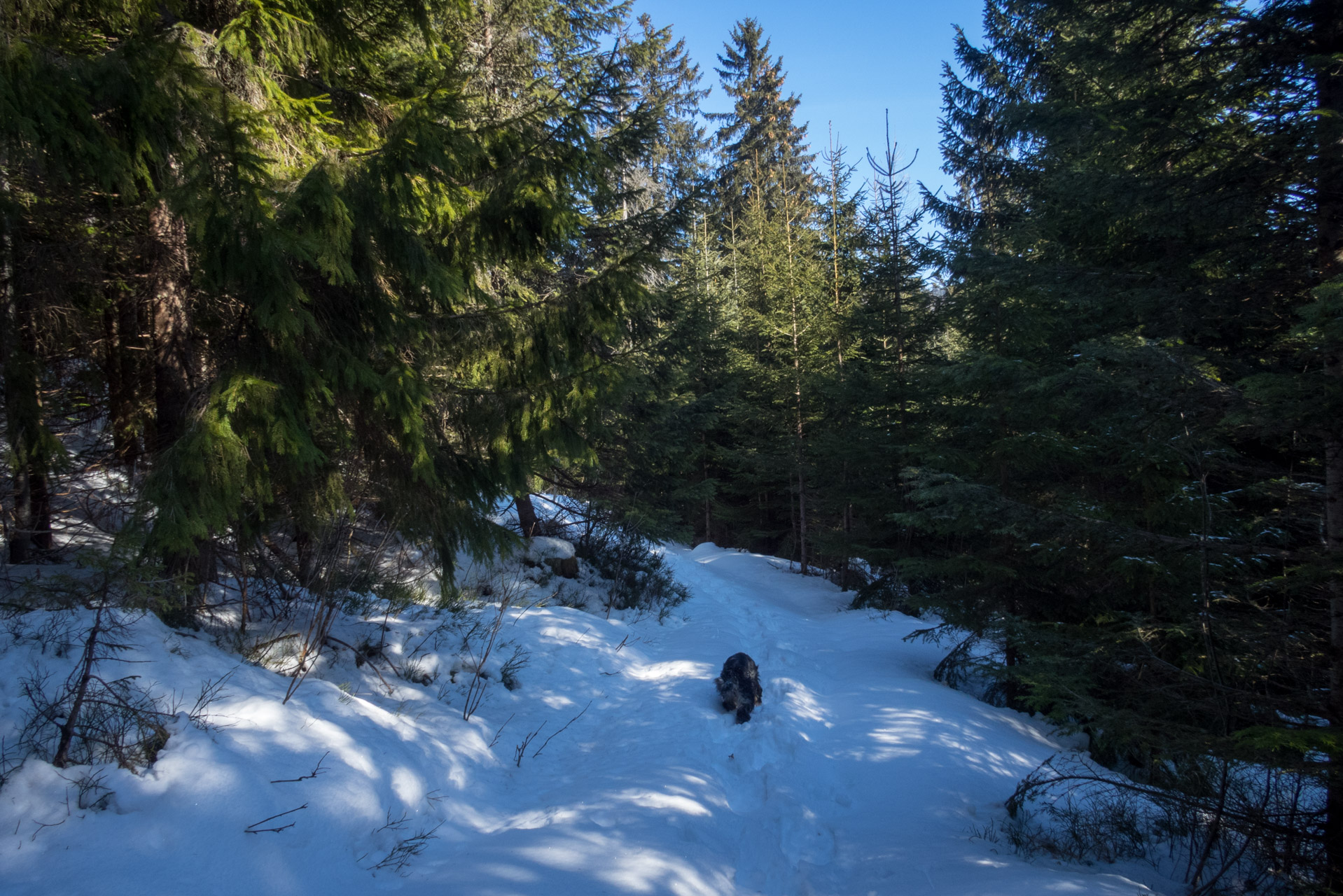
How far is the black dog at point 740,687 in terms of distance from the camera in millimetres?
6594

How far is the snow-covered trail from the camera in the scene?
12.5 ft

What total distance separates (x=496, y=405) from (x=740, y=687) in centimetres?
418

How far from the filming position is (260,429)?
4.27 metres

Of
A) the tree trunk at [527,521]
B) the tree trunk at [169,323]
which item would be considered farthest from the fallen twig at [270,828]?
the tree trunk at [527,521]

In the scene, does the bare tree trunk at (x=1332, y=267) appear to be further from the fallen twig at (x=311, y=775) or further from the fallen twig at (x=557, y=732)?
the fallen twig at (x=311, y=775)

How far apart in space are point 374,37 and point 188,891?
675 centimetres

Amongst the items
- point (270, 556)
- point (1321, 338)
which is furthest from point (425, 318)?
point (1321, 338)

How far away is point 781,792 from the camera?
17.1 feet

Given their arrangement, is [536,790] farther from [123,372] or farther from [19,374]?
[123,372]

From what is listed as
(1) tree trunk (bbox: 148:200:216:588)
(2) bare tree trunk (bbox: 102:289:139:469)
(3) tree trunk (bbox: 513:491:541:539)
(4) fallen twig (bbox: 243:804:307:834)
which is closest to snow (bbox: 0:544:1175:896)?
(4) fallen twig (bbox: 243:804:307:834)

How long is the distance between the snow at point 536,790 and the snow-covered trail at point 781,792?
0.9 inches

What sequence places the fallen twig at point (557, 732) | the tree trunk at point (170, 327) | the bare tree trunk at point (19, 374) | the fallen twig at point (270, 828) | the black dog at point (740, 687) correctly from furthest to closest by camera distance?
the black dog at point (740, 687) → the fallen twig at point (557, 732) → the tree trunk at point (170, 327) → the bare tree trunk at point (19, 374) → the fallen twig at point (270, 828)

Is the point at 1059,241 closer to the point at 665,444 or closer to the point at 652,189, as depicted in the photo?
the point at 665,444

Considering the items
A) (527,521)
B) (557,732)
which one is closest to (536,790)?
(557,732)
